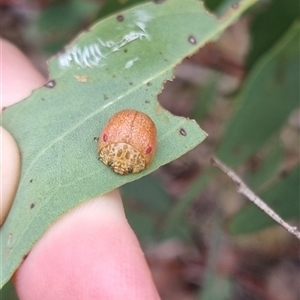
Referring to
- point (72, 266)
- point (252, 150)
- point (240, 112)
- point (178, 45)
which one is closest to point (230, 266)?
point (252, 150)

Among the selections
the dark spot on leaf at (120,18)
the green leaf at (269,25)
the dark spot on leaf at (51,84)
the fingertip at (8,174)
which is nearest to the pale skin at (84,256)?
the fingertip at (8,174)

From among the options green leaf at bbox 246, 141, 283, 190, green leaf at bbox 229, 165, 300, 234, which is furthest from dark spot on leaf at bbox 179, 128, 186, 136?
green leaf at bbox 246, 141, 283, 190

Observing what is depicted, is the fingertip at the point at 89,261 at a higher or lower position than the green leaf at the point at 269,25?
higher

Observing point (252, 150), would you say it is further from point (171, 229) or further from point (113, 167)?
point (113, 167)

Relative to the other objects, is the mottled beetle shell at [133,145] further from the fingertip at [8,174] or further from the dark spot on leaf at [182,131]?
the fingertip at [8,174]

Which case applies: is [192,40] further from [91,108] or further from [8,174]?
[8,174]

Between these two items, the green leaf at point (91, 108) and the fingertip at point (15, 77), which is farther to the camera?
the fingertip at point (15, 77)

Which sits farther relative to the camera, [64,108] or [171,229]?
[171,229]

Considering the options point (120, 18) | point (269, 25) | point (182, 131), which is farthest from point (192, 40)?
point (269, 25)
